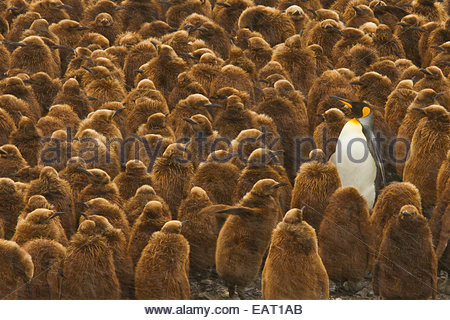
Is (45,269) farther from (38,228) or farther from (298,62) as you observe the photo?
(298,62)

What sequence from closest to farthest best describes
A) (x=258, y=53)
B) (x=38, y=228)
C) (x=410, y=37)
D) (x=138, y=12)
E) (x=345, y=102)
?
(x=38, y=228)
(x=345, y=102)
(x=258, y=53)
(x=410, y=37)
(x=138, y=12)

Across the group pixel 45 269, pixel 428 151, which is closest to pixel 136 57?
pixel 428 151

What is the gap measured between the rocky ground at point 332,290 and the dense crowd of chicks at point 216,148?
96 mm

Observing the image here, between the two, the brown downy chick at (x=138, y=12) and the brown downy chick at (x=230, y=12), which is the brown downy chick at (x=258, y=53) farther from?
the brown downy chick at (x=138, y=12)

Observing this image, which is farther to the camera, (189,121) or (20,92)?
(20,92)

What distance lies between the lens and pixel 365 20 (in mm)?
8844

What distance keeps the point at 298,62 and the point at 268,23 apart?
121cm

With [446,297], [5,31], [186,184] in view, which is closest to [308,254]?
[446,297]

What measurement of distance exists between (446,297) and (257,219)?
4.14 ft

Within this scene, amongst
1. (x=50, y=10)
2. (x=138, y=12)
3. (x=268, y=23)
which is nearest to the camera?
(x=268, y=23)

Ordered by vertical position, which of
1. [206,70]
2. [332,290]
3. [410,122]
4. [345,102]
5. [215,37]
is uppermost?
[215,37]

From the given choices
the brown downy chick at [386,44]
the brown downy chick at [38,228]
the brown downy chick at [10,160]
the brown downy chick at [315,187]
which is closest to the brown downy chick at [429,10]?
the brown downy chick at [386,44]

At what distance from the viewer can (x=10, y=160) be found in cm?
598

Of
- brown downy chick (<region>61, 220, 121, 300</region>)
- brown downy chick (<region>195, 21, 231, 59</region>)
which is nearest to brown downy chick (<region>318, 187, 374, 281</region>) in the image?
brown downy chick (<region>61, 220, 121, 300</region>)
